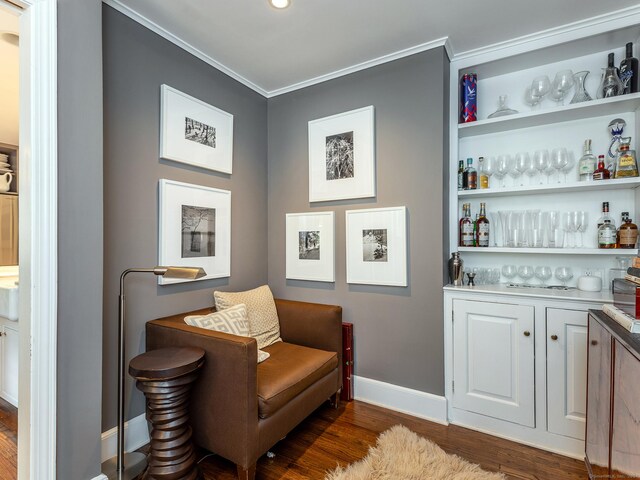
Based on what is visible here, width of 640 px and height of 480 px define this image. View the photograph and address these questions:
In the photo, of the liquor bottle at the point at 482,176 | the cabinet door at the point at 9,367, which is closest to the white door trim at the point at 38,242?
the cabinet door at the point at 9,367

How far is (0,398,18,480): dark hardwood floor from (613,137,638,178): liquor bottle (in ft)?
12.8

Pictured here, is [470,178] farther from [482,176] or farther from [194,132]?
[194,132]

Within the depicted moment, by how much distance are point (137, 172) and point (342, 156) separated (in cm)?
151

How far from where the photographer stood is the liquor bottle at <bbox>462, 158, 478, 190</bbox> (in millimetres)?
2389

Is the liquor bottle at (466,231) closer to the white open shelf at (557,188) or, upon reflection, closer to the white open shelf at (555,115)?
the white open shelf at (557,188)

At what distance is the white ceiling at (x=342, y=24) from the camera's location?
190 centimetres

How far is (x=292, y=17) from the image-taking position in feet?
6.54

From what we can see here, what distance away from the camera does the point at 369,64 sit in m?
2.51

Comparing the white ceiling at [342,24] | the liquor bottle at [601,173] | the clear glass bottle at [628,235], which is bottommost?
the clear glass bottle at [628,235]

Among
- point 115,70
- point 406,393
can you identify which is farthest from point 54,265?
point 406,393

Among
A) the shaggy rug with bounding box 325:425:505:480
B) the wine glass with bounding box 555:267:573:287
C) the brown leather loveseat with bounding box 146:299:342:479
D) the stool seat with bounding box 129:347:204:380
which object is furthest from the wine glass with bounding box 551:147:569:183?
the stool seat with bounding box 129:347:204:380

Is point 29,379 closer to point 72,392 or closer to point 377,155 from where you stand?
point 72,392

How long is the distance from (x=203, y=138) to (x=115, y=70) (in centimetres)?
65

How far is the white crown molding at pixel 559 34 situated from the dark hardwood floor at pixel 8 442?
3.86 metres
